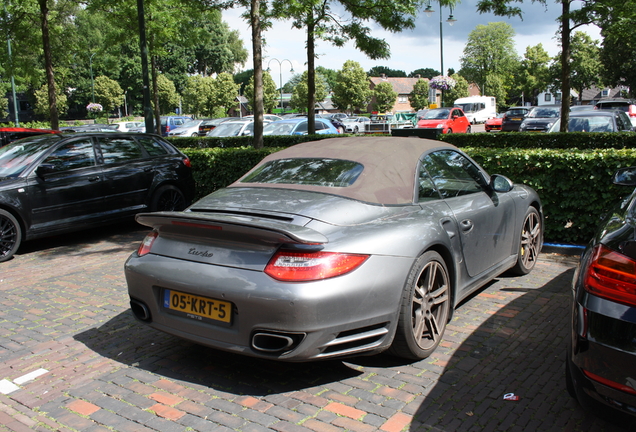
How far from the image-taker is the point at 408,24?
43.3 ft

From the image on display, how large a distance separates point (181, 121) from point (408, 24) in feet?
98.5

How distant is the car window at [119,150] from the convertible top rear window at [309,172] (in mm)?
4722

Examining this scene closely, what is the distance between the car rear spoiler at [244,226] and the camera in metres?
3.05

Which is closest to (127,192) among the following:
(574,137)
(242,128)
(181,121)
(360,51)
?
(360,51)

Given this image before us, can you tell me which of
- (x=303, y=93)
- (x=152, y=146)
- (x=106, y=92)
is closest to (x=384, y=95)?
(x=303, y=93)

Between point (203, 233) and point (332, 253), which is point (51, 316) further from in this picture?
point (332, 253)

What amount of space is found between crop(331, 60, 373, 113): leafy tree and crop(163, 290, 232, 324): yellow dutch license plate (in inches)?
2786

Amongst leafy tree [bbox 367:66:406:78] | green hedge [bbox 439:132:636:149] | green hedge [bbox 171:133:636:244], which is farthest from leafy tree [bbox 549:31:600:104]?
leafy tree [bbox 367:66:406:78]

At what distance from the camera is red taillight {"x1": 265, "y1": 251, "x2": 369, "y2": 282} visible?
3039 millimetres

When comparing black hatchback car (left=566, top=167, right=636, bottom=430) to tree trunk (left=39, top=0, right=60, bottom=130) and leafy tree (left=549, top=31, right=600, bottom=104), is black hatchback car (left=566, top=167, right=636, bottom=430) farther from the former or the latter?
leafy tree (left=549, top=31, right=600, bottom=104)

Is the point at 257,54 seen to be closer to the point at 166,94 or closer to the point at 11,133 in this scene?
the point at 11,133

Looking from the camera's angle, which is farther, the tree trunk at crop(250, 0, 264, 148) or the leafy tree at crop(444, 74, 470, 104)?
the leafy tree at crop(444, 74, 470, 104)

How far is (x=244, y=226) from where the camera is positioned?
3.13 m

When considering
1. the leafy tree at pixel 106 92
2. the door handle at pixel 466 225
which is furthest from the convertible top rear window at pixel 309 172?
the leafy tree at pixel 106 92
